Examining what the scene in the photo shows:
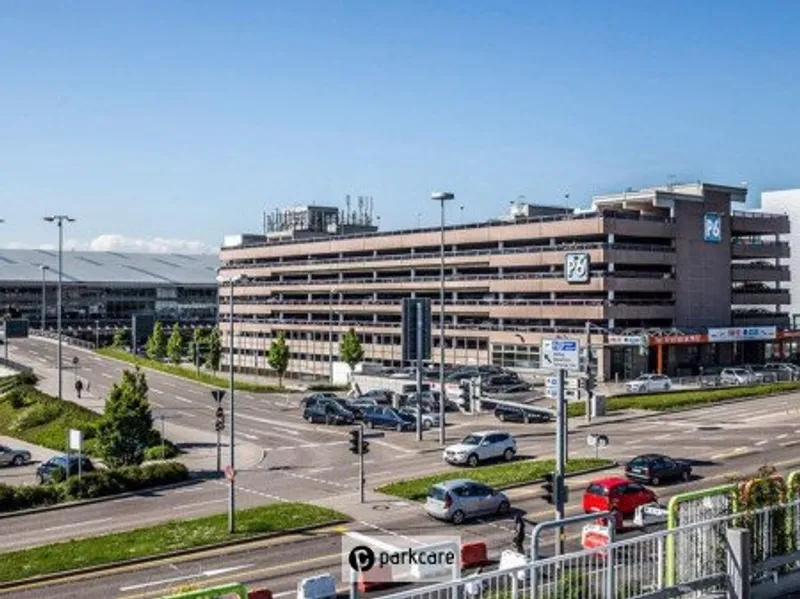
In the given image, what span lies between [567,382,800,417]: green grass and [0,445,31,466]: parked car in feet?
112

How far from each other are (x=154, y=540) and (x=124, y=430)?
18.6 m

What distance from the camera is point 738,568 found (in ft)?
51.8

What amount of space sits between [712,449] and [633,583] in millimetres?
36692

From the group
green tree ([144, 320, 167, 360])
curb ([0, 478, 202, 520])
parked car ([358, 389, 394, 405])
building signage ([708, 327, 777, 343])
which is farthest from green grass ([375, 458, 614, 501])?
green tree ([144, 320, 167, 360])

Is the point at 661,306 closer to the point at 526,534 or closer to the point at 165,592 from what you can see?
the point at 526,534

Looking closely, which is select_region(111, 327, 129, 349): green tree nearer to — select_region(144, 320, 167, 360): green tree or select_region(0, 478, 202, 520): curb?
Answer: select_region(144, 320, 167, 360): green tree

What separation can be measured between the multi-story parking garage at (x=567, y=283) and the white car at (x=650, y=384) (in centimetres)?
273

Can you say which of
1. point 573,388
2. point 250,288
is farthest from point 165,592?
point 250,288

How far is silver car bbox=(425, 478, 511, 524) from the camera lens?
33125 millimetres

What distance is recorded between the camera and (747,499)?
1645 centimetres

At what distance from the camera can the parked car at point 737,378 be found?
8075 centimetres

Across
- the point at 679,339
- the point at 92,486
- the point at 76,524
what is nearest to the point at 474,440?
the point at 92,486

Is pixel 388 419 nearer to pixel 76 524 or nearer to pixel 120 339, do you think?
pixel 76 524

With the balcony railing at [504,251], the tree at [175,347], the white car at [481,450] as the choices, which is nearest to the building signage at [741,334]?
the balcony railing at [504,251]
